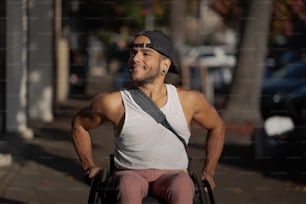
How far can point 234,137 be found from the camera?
1195 centimetres

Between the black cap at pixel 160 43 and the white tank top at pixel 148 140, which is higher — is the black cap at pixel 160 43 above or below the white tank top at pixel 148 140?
above

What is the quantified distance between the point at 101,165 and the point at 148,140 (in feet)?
15.2

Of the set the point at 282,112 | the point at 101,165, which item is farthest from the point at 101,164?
Result: the point at 282,112

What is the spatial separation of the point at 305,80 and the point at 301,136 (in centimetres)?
594

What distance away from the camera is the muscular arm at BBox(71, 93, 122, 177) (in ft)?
14.5

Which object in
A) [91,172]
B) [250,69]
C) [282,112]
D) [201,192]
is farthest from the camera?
[250,69]

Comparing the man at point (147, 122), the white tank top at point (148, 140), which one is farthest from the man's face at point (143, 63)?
the white tank top at point (148, 140)

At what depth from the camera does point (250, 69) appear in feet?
46.3

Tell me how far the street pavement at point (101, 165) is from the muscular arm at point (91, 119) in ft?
7.99

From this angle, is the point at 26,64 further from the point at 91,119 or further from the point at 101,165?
the point at 91,119

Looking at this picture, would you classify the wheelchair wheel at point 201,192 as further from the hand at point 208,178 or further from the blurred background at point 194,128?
the blurred background at point 194,128

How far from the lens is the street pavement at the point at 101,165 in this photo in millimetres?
7254

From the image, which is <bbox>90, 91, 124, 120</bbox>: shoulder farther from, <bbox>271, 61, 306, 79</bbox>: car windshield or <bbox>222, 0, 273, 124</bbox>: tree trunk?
<bbox>271, 61, 306, 79</bbox>: car windshield

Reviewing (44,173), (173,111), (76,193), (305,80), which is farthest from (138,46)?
(305,80)
